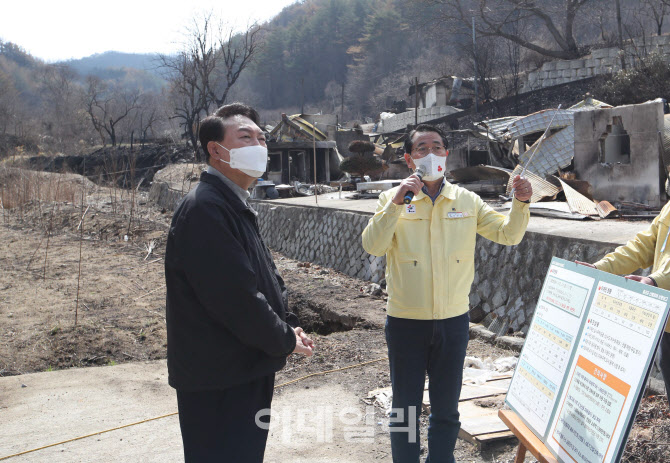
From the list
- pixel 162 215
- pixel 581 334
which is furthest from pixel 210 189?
pixel 162 215

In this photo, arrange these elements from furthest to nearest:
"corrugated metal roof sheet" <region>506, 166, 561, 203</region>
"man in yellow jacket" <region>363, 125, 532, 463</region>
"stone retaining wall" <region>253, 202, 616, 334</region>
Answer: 1. "corrugated metal roof sheet" <region>506, 166, 561, 203</region>
2. "stone retaining wall" <region>253, 202, 616, 334</region>
3. "man in yellow jacket" <region>363, 125, 532, 463</region>

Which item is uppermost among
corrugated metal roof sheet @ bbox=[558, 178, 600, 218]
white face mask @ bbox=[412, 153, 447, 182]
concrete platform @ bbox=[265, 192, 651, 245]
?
white face mask @ bbox=[412, 153, 447, 182]

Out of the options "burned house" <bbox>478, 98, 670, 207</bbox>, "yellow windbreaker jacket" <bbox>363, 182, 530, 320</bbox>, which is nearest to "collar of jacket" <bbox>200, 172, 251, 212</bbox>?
"yellow windbreaker jacket" <bbox>363, 182, 530, 320</bbox>

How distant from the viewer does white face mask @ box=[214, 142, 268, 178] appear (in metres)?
2.38

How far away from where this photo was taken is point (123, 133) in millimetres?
56000

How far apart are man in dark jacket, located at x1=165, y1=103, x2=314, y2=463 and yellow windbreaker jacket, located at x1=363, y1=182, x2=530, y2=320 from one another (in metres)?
0.80

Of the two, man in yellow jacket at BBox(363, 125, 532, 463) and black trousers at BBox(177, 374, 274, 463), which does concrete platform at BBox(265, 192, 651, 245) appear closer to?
man in yellow jacket at BBox(363, 125, 532, 463)

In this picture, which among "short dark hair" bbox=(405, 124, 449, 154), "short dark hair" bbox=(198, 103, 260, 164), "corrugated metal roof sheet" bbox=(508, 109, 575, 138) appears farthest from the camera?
"corrugated metal roof sheet" bbox=(508, 109, 575, 138)

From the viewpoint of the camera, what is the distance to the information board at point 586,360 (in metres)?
2.12

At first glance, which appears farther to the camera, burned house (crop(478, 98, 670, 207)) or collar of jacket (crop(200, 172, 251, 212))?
burned house (crop(478, 98, 670, 207))

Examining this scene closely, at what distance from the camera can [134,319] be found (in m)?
7.57

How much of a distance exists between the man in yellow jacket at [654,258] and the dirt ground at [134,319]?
3.40ft

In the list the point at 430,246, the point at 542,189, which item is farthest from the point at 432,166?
the point at 542,189

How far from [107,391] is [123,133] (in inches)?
2170
